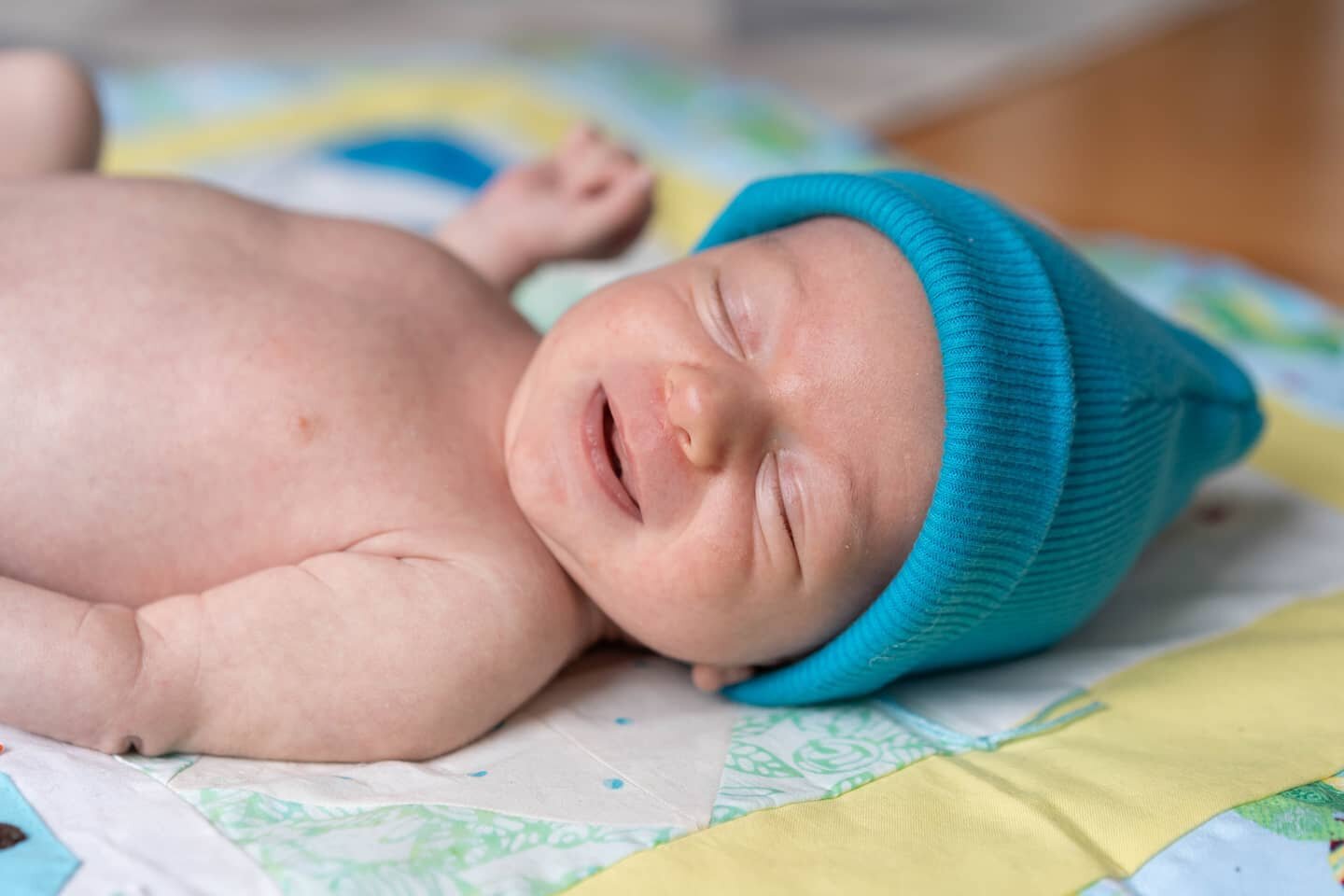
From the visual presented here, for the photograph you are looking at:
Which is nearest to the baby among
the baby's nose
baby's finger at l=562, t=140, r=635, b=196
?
the baby's nose

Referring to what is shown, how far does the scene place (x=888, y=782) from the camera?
102 cm

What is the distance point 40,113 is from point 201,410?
0.54 m

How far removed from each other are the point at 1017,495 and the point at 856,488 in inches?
4.9

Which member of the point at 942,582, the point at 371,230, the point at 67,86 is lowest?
the point at 942,582

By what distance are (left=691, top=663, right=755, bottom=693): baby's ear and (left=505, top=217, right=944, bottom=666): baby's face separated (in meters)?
0.02

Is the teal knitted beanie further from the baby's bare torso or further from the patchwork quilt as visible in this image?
the baby's bare torso

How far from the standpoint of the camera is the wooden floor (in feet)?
8.25

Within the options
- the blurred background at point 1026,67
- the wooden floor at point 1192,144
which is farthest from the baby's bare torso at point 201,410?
the wooden floor at point 1192,144

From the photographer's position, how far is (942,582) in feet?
3.35

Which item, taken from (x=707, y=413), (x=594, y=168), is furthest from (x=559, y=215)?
(x=707, y=413)

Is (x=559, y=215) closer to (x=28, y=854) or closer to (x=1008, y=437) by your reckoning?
(x=1008, y=437)

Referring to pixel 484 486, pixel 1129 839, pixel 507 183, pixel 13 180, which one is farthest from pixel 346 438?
pixel 1129 839

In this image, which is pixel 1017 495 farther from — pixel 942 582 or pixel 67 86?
pixel 67 86

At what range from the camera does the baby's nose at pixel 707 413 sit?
3.30 feet
